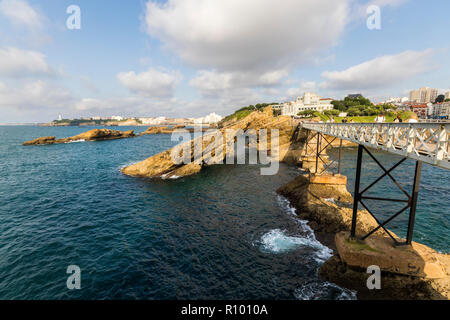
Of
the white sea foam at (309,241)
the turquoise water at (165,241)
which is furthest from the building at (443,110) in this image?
the white sea foam at (309,241)

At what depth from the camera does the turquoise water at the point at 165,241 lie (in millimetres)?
11406

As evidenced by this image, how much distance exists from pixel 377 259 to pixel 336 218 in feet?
22.3

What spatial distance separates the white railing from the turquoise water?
7.73 meters

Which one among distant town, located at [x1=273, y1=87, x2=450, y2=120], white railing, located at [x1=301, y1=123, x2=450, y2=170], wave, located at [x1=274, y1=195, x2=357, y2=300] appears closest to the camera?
white railing, located at [x1=301, y1=123, x2=450, y2=170]

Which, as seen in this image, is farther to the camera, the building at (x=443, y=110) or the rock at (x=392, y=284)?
the building at (x=443, y=110)

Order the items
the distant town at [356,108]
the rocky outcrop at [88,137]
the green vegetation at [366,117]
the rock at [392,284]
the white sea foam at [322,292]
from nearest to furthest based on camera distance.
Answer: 1. the rock at [392,284]
2. the white sea foam at [322,292]
3. the distant town at [356,108]
4. the green vegetation at [366,117]
5. the rocky outcrop at [88,137]

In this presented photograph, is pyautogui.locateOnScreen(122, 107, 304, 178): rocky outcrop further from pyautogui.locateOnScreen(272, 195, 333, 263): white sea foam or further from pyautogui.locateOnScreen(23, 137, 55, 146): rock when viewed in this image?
pyautogui.locateOnScreen(23, 137, 55, 146): rock

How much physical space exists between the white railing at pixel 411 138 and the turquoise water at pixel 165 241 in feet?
25.3

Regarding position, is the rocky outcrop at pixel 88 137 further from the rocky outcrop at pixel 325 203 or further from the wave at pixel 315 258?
the wave at pixel 315 258

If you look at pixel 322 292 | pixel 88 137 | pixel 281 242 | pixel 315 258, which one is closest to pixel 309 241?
Answer: pixel 315 258

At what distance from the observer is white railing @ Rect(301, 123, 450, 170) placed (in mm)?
6680

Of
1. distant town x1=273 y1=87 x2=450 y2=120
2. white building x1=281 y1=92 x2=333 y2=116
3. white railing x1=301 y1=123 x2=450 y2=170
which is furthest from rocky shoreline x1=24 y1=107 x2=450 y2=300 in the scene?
white building x1=281 y1=92 x2=333 y2=116
